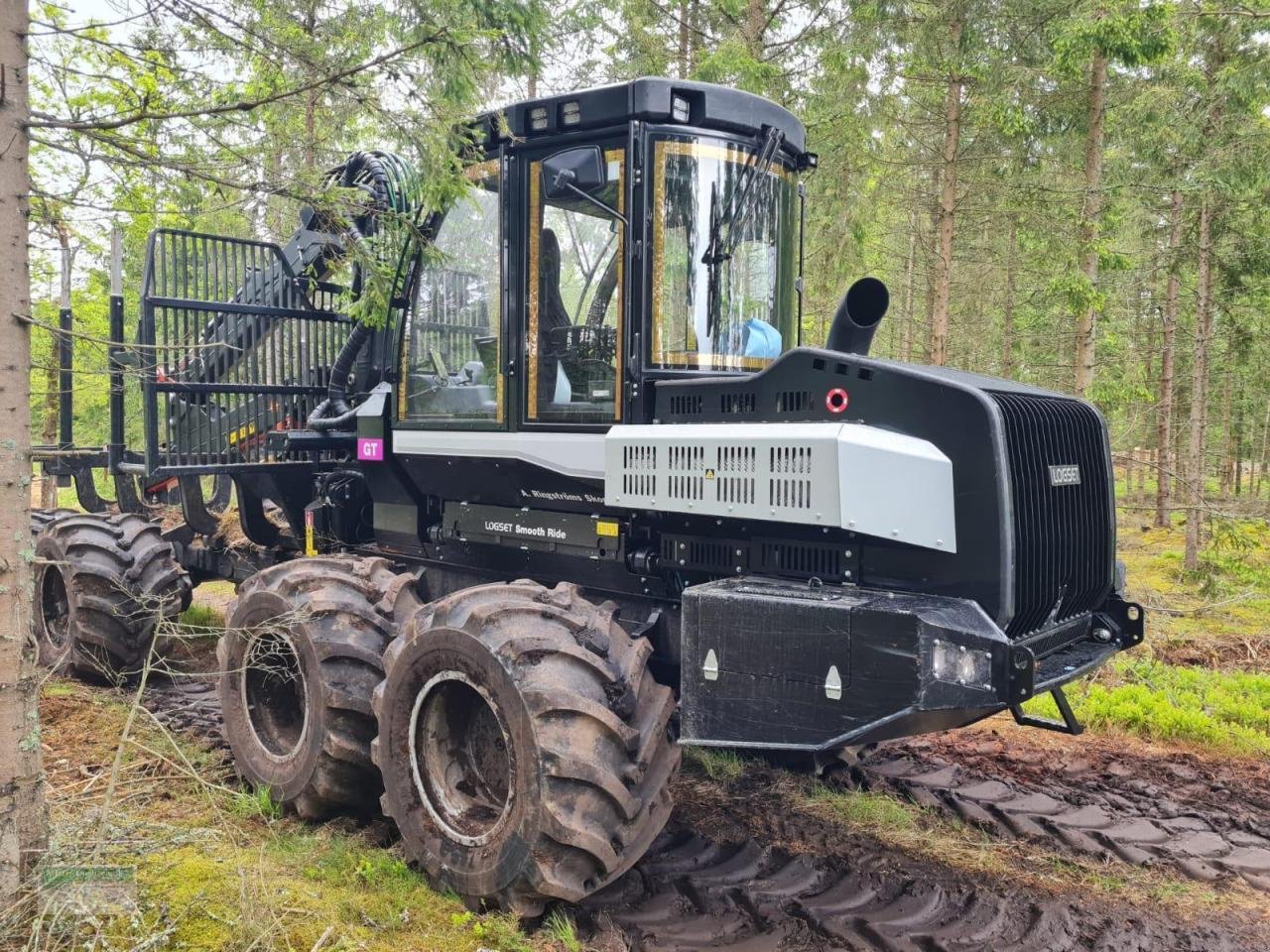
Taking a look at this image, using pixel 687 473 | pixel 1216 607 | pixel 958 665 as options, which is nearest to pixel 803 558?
pixel 687 473

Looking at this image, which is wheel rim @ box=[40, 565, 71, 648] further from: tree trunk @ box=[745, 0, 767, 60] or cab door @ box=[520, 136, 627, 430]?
tree trunk @ box=[745, 0, 767, 60]

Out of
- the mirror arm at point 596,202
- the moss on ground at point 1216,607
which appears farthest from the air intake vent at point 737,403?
the moss on ground at point 1216,607

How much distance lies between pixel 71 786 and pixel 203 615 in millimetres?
4987

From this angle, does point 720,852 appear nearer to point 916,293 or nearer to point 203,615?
point 203,615

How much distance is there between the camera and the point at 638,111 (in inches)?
171

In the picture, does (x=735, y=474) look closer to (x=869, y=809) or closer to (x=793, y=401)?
(x=793, y=401)

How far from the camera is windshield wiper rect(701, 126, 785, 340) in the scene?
177 inches

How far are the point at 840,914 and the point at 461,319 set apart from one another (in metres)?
3.51

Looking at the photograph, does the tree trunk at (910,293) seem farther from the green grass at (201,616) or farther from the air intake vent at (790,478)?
the air intake vent at (790,478)

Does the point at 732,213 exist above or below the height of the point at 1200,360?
below

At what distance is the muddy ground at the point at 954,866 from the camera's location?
3967mm

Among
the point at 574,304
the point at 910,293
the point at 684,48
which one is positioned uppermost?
the point at 684,48

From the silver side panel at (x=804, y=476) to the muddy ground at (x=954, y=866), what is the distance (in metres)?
1.70

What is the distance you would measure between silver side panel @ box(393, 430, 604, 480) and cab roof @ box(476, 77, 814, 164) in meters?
1.48
